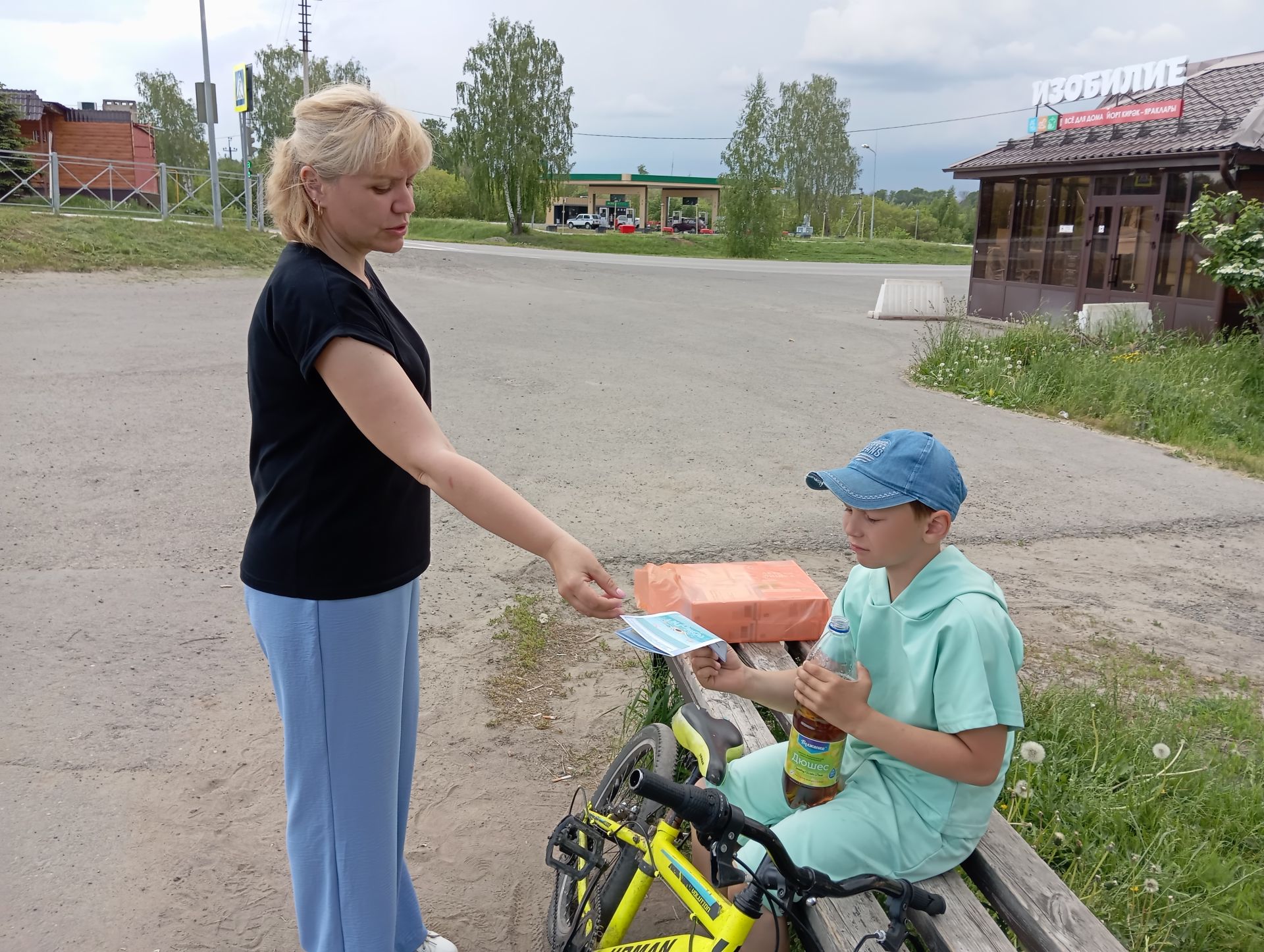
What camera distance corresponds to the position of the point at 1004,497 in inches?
281

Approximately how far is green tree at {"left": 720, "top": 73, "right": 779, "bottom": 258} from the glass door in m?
29.1

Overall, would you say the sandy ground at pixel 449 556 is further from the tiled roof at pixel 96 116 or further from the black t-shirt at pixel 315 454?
the tiled roof at pixel 96 116

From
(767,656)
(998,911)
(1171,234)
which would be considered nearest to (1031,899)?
(998,911)

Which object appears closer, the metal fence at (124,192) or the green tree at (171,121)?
the metal fence at (124,192)

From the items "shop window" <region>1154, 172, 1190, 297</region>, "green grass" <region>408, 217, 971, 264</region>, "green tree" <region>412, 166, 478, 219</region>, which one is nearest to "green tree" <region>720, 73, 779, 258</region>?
"green grass" <region>408, 217, 971, 264</region>

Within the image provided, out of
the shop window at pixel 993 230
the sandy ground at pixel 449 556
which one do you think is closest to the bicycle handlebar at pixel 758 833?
the sandy ground at pixel 449 556

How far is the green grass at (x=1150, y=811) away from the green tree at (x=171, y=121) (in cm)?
6635

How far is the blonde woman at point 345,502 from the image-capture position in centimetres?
192

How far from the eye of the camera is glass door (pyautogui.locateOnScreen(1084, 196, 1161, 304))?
16.2m

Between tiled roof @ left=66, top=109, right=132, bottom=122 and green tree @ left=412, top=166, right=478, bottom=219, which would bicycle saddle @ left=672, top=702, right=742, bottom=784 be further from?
green tree @ left=412, top=166, right=478, bottom=219

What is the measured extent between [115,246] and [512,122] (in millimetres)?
31540

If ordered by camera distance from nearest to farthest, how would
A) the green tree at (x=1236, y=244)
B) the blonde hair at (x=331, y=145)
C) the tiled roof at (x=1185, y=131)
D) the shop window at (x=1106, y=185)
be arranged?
the blonde hair at (x=331, y=145) < the green tree at (x=1236, y=244) < the tiled roof at (x=1185, y=131) < the shop window at (x=1106, y=185)

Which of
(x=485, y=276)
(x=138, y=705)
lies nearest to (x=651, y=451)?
(x=138, y=705)

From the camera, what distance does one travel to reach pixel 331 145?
6.43 ft
